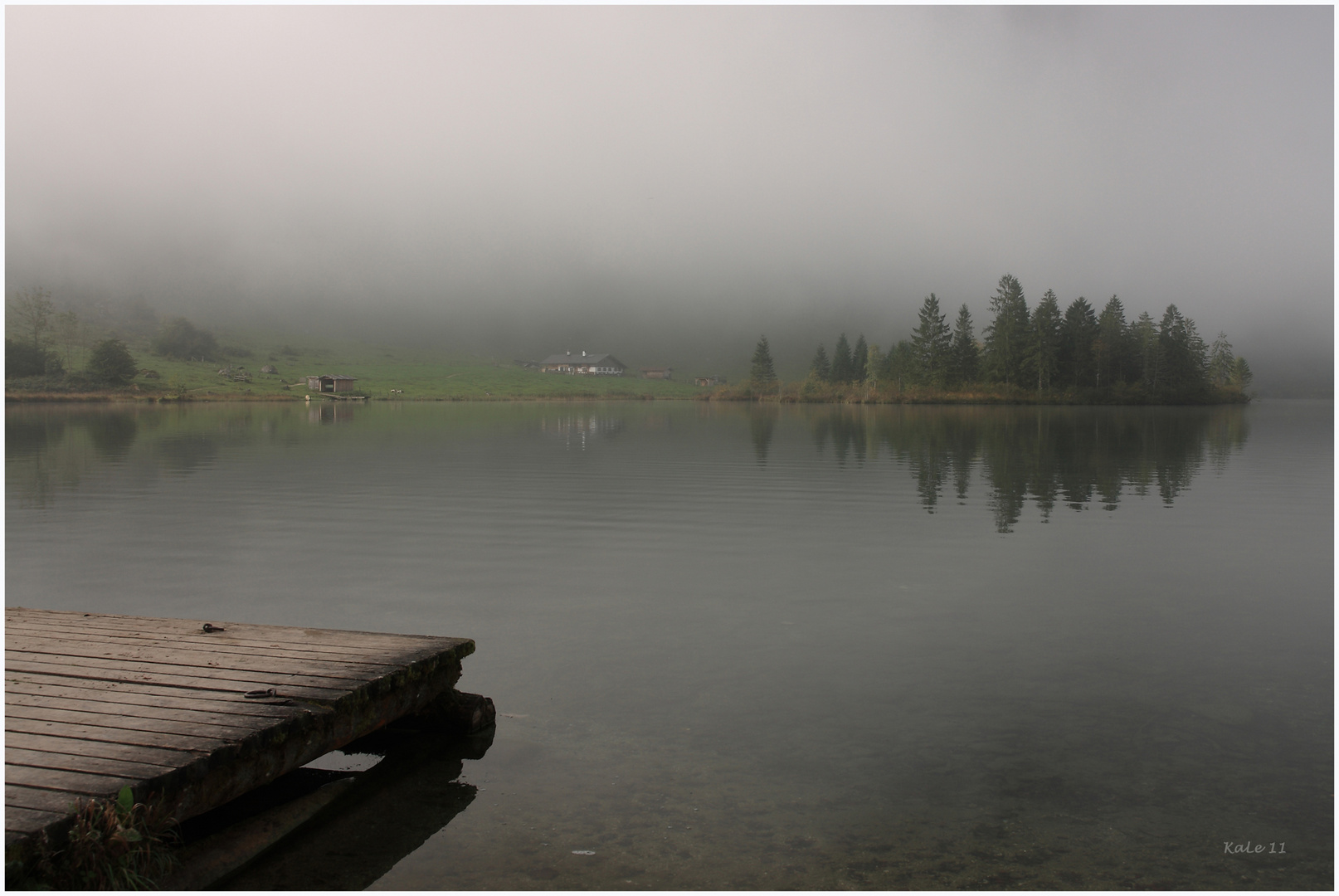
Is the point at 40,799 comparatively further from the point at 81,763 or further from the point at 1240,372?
the point at 1240,372

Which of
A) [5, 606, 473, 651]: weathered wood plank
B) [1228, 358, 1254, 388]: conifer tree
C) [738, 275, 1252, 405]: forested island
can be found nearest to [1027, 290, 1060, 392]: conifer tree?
[738, 275, 1252, 405]: forested island

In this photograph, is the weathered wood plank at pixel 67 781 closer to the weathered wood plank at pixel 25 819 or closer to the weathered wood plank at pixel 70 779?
the weathered wood plank at pixel 70 779

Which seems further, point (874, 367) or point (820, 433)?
point (874, 367)

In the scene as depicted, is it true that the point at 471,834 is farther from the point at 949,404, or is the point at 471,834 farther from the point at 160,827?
the point at 949,404

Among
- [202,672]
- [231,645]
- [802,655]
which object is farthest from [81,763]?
[802,655]

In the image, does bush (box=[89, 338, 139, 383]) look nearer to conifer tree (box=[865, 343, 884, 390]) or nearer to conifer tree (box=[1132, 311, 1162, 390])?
conifer tree (box=[865, 343, 884, 390])

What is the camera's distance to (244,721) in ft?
21.9

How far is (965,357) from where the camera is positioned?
15662cm

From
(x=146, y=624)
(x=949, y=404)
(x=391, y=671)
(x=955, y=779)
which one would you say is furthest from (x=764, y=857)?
(x=949, y=404)

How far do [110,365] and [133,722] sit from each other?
17549 cm

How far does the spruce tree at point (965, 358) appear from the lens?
512 ft

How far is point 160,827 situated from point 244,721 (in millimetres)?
938

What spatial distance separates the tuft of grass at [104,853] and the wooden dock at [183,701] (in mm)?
94

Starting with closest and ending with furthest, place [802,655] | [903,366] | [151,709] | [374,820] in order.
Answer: [151,709], [374,820], [802,655], [903,366]
